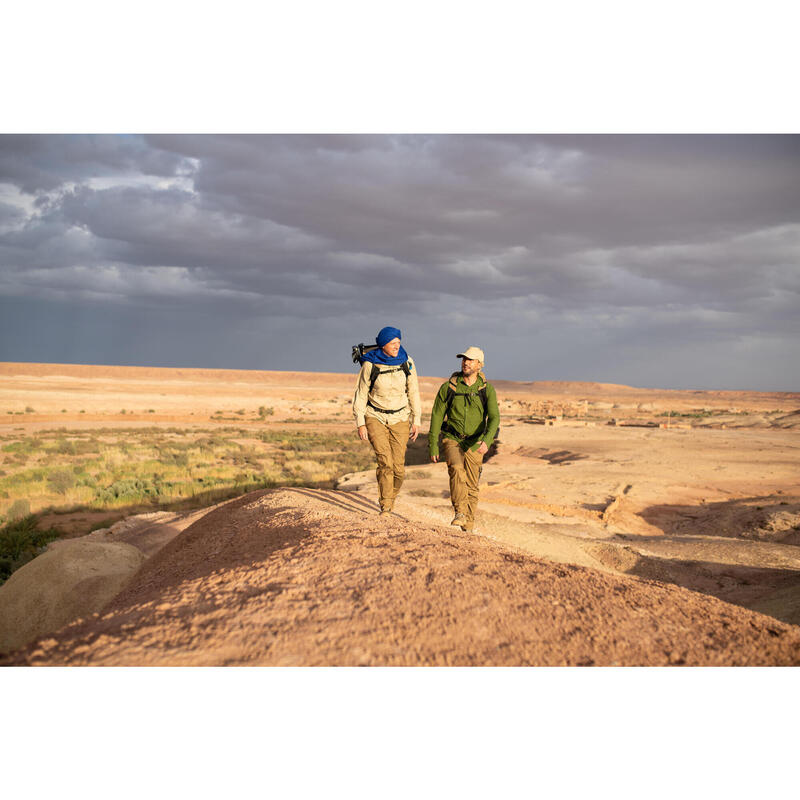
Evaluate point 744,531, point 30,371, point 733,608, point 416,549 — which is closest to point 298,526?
point 416,549

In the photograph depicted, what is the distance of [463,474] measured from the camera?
6.99 m

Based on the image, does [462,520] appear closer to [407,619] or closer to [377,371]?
[377,371]

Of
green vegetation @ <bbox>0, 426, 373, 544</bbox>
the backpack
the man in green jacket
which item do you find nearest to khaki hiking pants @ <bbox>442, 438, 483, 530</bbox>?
the man in green jacket

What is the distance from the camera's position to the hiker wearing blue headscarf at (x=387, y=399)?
6.51 meters

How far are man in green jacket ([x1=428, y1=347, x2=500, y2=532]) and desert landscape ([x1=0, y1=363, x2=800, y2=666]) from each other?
894 millimetres

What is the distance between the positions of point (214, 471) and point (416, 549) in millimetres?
14867

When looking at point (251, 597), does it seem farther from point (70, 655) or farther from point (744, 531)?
point (744, 531)

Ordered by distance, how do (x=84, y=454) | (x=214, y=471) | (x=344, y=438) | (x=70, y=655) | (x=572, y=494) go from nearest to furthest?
(x=70, y=655), (x=572, y=494), (x=214, y=471), (x=84, y=454), (x=344, y=438)

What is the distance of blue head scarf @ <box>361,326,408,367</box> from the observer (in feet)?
21.3

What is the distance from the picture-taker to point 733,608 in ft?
12.6

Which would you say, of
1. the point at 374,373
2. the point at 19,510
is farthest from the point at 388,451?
the point at 19,510

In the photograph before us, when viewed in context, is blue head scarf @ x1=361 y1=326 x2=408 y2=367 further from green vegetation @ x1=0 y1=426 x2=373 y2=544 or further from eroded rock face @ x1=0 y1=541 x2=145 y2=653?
green vegetation @ x1=0 y1=426 x2=373 y2=544

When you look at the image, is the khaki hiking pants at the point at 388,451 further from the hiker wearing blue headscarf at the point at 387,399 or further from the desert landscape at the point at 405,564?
the desert landscape at the point at 405,564

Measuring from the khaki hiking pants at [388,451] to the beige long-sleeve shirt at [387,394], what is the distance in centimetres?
9
